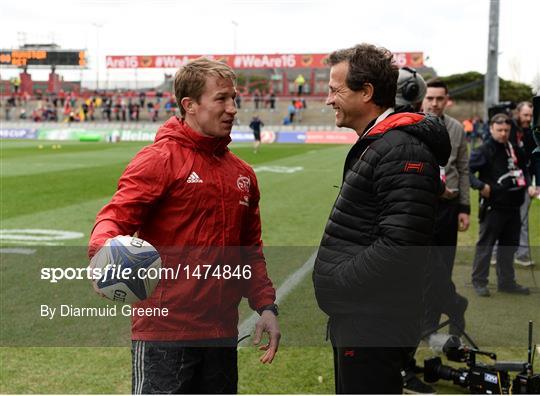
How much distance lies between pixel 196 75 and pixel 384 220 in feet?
3.13

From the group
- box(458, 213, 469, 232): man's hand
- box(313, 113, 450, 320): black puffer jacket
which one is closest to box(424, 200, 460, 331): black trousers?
box(458, 213, 469, 232): man's hand

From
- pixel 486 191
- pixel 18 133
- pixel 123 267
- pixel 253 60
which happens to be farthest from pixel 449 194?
pixel 253 60

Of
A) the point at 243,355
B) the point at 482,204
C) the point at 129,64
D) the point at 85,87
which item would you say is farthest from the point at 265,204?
the point at 85,87

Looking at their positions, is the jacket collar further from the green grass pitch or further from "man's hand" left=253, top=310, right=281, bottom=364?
the green grass pitch

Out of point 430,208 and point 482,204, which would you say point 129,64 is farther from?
point 430,208

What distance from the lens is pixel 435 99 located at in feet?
17.4

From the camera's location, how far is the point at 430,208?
2584 millimetres

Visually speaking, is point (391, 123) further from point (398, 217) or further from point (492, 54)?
point (492, 54)

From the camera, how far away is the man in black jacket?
2549mm

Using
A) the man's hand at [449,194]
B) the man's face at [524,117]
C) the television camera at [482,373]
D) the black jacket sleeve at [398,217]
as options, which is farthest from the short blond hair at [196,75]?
the man's face at [524,117]

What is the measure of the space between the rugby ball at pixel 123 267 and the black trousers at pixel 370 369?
2.97ft

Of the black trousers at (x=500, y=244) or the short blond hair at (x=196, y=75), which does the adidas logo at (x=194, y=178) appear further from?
the black trousers at (x=500, y=244)

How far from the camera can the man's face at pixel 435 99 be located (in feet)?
17.4

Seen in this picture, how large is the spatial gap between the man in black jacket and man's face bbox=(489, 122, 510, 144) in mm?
4569
